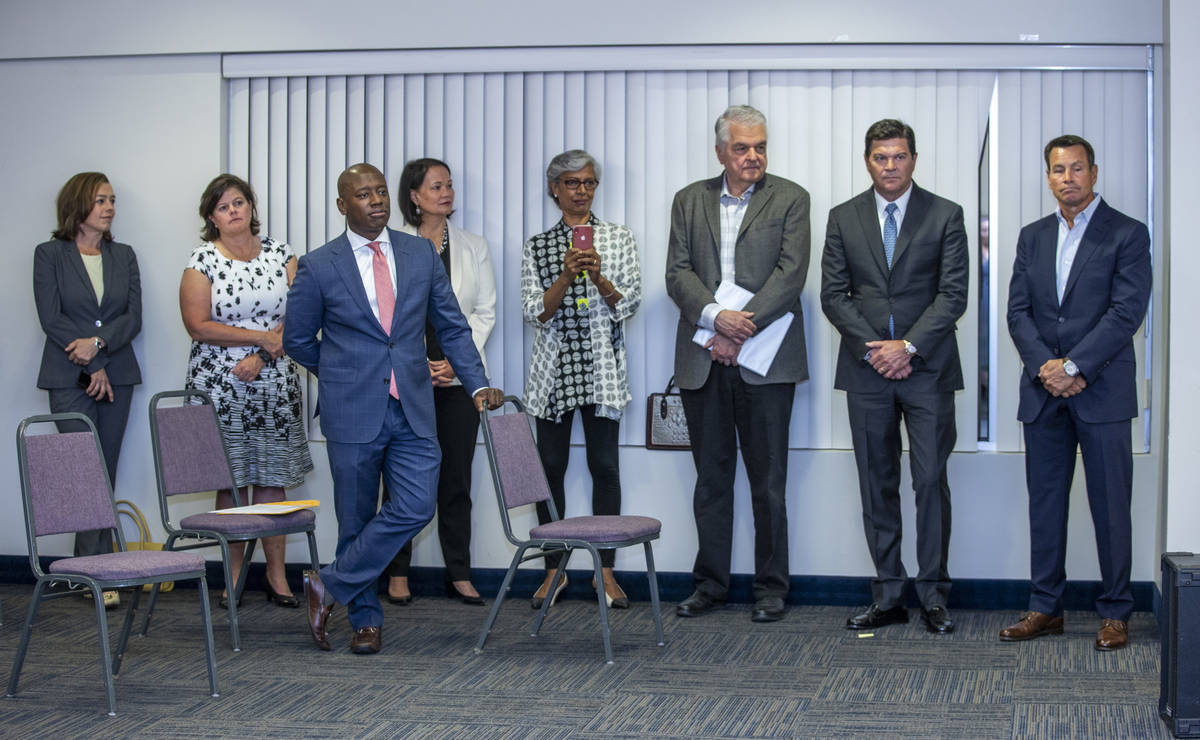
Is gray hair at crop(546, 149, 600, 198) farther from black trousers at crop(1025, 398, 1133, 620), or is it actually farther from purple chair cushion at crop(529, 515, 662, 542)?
black trousers at crop(1025, 398, 1133, 620)

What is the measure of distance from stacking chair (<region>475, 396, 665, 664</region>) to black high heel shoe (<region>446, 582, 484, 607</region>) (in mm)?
770

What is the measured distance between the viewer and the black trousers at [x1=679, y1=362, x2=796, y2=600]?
5.20 m

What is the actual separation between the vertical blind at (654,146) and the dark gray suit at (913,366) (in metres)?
0.52

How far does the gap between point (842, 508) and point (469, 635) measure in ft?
5.81

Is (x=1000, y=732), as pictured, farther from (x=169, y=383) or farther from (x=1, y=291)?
(x=1, y=291)

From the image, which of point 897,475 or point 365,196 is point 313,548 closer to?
point 365,196

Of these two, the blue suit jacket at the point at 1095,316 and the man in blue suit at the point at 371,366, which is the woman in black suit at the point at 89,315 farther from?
the blue suit jacket at the point at 1095,316

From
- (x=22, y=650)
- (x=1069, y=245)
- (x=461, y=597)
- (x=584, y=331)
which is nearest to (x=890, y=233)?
(x=1069, y=245)

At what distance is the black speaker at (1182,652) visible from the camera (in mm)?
3451

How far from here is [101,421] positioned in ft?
19.0

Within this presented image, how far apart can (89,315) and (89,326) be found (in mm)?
51

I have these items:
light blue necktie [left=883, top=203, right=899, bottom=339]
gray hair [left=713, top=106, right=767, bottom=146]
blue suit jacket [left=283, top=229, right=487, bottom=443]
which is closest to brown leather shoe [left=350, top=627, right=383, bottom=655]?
blue suit jacket [left=283, top=229, right=487, bottom=443]

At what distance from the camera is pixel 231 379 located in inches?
210

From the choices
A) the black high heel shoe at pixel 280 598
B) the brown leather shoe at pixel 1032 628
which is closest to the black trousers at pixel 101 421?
the black high heel shoe at pixel 280 598
